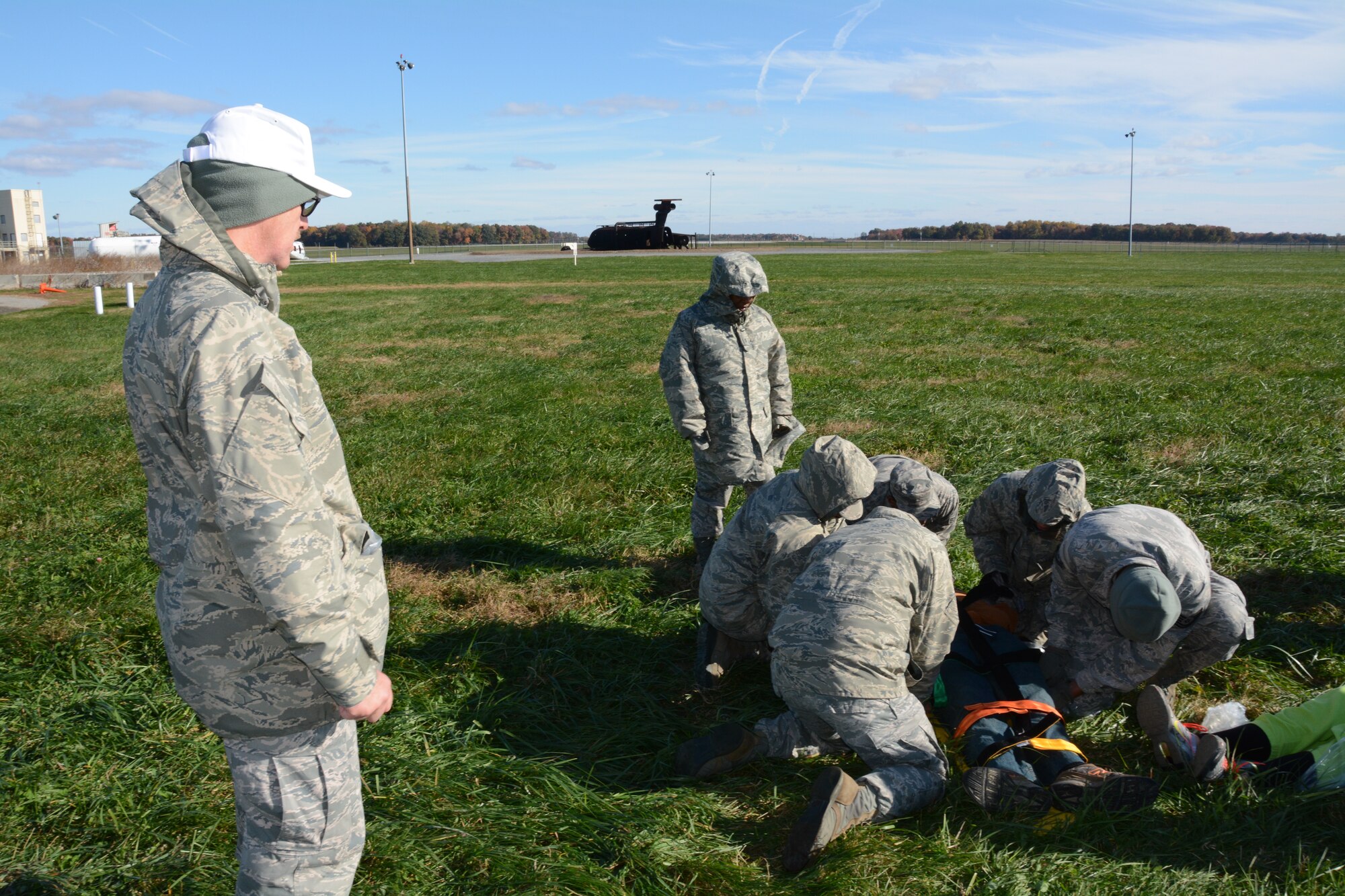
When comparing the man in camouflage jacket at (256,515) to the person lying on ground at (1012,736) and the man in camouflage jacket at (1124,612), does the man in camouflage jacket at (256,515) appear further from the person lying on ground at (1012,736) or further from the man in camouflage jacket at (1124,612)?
the man in camouflage jacket at (1124,612)

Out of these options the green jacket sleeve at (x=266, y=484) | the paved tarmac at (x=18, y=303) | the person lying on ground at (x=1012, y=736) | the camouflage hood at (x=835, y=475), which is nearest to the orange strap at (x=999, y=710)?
the person lying on ground at (x=1012, y=736)

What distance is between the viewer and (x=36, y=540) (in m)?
6.34

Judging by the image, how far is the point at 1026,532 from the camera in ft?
15.5

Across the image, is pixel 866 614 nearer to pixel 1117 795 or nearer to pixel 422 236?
pixel 1117 795

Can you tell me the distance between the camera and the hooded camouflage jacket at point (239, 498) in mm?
1879

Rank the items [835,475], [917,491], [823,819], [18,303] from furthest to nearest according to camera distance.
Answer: [18,303], [917,491], [835,475], [823,819]

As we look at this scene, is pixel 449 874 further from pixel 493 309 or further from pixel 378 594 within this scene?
pixel 493 309

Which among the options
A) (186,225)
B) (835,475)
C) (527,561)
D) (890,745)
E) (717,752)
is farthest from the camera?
(527,561)

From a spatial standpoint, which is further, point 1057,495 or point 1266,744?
point 1057,495

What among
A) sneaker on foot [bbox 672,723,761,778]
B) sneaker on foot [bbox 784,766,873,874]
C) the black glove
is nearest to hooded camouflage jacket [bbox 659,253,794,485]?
the black glove

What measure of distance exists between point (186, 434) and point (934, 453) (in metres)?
7.35

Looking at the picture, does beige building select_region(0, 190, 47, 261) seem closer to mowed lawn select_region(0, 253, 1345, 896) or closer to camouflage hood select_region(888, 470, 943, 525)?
mowed lawn select_region(0, 253, 1345, 896)

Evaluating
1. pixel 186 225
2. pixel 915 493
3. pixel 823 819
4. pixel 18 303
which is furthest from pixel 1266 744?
pixel 18 303

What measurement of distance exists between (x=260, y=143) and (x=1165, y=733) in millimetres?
3719
